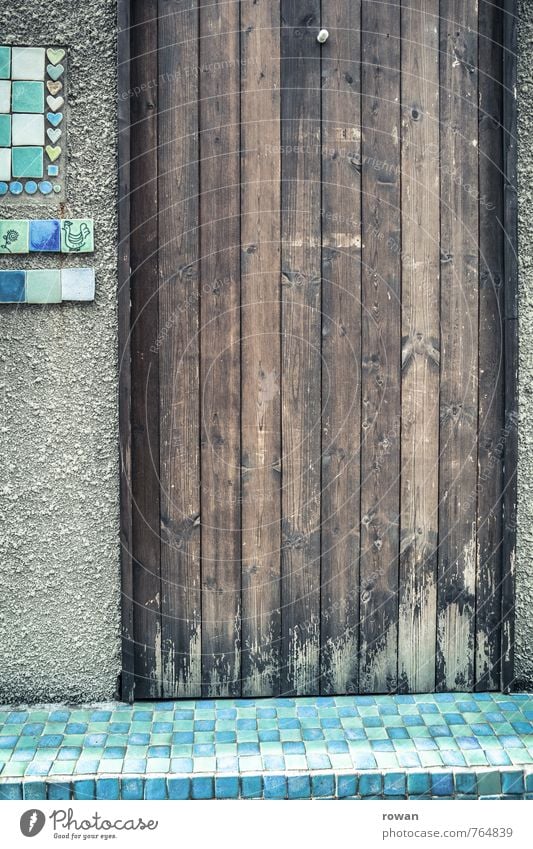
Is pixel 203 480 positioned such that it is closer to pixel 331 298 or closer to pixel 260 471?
pixel 260 471

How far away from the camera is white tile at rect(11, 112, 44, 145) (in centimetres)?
243

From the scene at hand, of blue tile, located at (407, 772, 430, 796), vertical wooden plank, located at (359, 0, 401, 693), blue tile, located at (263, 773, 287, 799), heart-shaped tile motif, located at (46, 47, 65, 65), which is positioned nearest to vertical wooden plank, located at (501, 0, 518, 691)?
vertical wooden plank, located at (359, 0, 401, 693)

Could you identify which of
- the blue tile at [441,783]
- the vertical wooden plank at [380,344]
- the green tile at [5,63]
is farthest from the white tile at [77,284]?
the blue tile at [441,783]

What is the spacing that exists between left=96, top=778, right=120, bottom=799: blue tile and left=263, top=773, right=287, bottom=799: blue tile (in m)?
0.42

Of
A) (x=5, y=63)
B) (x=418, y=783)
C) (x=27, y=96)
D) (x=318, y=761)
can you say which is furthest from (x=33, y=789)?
(x=5, y=63)

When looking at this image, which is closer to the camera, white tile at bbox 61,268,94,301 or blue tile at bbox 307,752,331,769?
blue tile at bbox 307,752,331,769

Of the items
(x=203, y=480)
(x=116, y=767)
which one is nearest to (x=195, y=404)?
(x=203, y=480)

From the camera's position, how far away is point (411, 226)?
2.61m

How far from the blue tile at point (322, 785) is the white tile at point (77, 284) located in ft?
5.36

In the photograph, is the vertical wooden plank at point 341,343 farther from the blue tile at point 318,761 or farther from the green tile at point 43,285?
the green tile at point 43,285

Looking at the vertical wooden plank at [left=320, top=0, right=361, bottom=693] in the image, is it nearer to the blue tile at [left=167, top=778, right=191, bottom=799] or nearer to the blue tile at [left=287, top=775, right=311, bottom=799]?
the blue tile at [left=287, top=775, right=311, bottom=799]

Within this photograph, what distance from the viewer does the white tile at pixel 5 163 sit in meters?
2.44

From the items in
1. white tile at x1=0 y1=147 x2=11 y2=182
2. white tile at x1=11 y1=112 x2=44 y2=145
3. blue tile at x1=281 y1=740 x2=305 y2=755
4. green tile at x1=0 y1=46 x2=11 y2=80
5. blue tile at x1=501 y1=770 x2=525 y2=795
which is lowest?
blue tile at x1=501 y1=770 x2=525 y2=795

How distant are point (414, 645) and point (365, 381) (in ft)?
3.15
